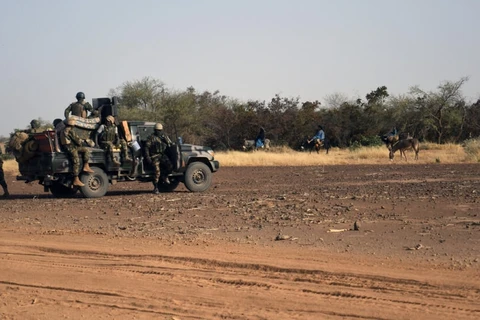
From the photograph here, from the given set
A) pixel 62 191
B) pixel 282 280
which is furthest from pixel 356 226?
pixel 62 191

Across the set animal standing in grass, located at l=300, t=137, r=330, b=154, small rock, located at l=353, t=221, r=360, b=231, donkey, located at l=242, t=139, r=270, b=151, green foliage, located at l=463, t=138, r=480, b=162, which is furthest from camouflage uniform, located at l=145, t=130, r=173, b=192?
donkey, located at l=242, t=139, r=270, b=151

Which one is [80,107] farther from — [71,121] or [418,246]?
→ [418,246]

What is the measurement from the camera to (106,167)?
18.5 meters

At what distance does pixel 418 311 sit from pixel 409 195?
394 inches

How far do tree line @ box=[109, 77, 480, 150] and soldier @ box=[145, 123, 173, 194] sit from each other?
28.2 meters

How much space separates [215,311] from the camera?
6617 millimetres

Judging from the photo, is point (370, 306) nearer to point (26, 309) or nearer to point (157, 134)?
point (26, 309)

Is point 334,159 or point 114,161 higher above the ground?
point 114,161

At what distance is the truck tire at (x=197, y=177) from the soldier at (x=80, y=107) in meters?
3.17

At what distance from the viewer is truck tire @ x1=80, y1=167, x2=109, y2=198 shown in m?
18.3

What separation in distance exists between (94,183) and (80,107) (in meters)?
2.10

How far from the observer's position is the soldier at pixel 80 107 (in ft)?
61.6

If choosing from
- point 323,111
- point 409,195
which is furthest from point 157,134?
point 323,111

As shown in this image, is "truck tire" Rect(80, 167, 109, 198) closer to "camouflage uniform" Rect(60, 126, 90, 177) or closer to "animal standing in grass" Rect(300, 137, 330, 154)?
"camouflage uniform" Rect(60, 126, 90, 177)
